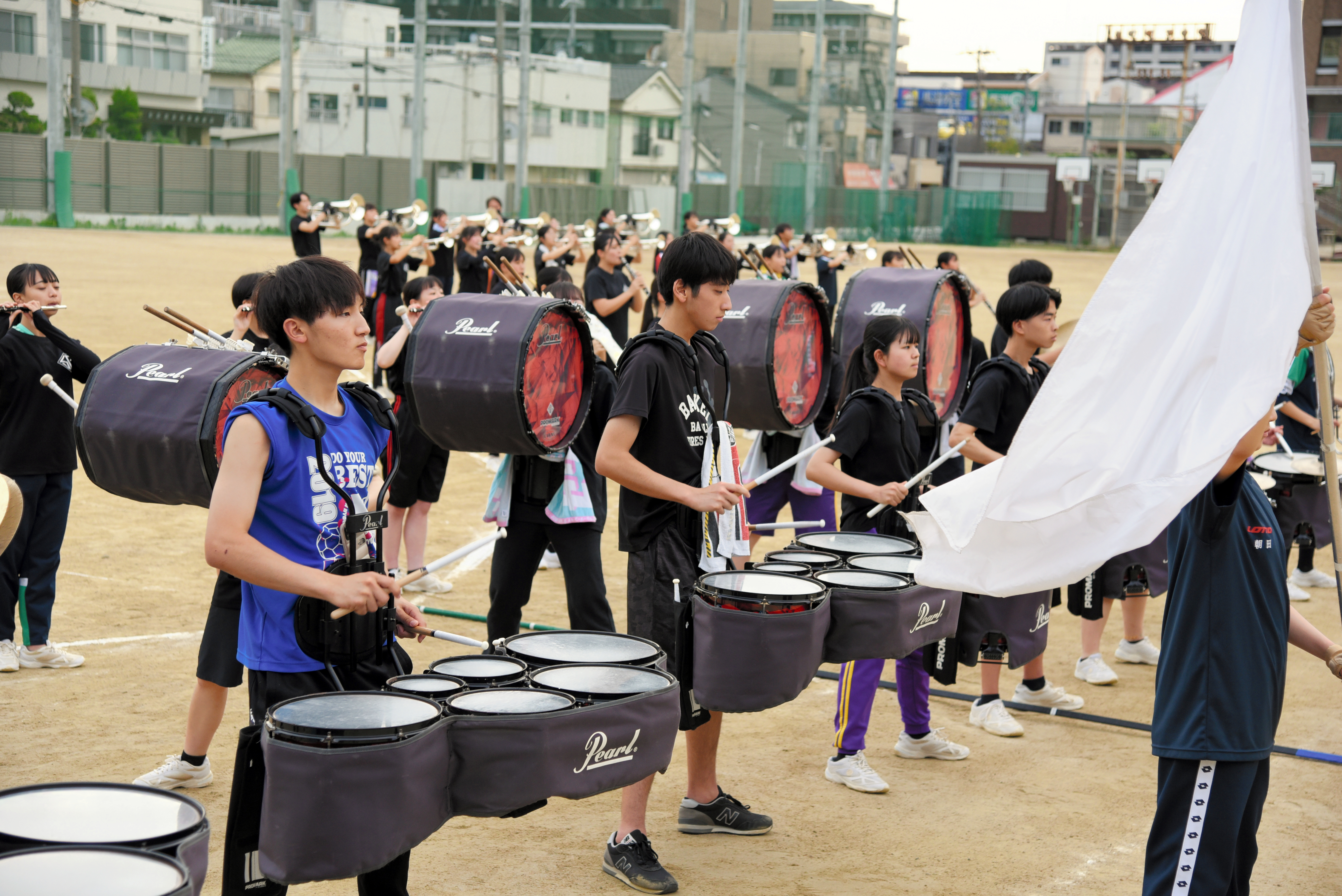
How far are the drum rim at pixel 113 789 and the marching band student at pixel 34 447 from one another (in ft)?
12.3

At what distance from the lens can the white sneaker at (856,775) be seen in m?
5.15

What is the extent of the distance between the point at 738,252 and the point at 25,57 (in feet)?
119

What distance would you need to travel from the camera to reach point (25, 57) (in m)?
Answer: 40.3

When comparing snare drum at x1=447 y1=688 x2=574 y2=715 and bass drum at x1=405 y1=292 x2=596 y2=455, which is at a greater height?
bass drum at x1=405 y1=292 x2=596 y2=455

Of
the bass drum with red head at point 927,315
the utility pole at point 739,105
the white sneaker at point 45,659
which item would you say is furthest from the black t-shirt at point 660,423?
the utility pole at point 739,105

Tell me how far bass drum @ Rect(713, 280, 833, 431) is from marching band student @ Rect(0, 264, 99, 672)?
3.11 metres

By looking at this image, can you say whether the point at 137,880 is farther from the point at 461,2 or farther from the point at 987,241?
the point at 461,2

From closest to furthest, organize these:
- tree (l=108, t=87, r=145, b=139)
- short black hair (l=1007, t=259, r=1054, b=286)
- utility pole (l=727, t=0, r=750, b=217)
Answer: short black hair (l=1007, t=259, r=1054, b=286) → utility pole (l=727, t=0, r=750, b=217) → tree (l=108, t=87, r=145, b=139)

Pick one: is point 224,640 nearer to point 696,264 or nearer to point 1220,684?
point 696,264

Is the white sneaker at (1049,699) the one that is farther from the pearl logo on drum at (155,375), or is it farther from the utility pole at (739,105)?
the utility pole at (739,105)

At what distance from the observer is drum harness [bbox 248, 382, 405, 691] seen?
10.1ft

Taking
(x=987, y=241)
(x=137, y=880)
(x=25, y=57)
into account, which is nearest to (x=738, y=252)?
(x=137, y=880)

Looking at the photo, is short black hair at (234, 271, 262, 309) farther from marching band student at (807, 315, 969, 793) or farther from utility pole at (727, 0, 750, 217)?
utility pole at (727, 0, 750, 217)

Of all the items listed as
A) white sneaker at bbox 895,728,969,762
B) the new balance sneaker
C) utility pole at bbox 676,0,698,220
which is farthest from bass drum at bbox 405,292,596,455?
utility pole at bbox 676,0,698,220
